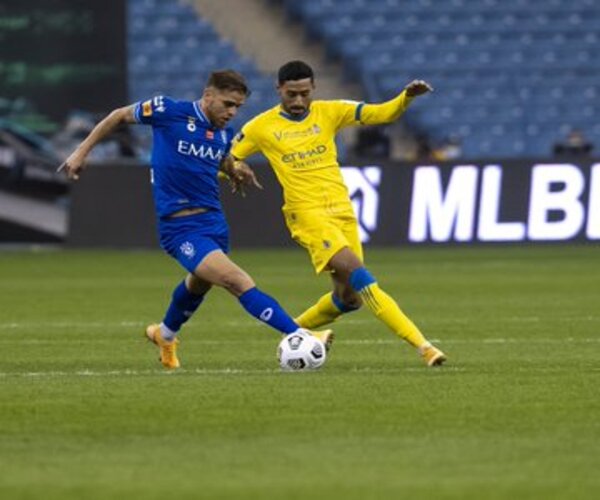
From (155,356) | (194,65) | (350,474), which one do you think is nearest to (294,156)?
(155,356)

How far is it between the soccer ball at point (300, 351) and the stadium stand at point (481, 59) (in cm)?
2225

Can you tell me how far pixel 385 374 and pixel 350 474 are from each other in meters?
3.94

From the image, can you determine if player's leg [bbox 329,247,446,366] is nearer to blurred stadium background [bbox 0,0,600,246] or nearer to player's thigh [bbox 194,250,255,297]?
player's thigh [bbox 194,250,255,297]

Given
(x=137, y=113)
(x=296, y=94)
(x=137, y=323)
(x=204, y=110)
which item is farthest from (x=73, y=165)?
(x=137, y=323)

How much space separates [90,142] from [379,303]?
1968 millimetres

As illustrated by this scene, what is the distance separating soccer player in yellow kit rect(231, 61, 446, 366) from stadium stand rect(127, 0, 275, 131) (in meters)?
21.7

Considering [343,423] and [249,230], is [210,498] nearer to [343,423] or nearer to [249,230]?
[343,423]

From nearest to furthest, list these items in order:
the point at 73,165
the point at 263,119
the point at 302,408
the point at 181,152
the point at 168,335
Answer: the point at 302,408 → the point at 73,165 → the point at 181,152 → the point at 168,335 → the point at 263,119

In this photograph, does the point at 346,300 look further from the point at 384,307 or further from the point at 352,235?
the point at 384,307

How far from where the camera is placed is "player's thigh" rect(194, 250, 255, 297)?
11.7 meters

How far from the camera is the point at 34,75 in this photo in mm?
30328

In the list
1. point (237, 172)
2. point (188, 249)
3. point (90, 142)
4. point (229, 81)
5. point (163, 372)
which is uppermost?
point (229, 81)

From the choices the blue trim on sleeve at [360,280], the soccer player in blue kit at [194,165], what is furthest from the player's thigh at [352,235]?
the soccer player in blue kit at [194,165]

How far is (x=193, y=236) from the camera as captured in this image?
11.9 metres
